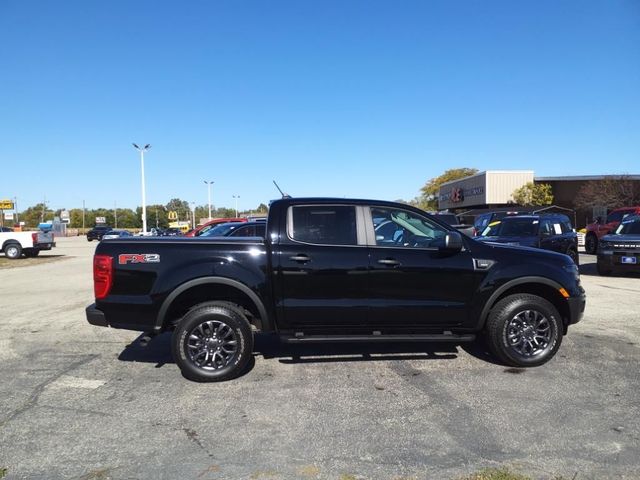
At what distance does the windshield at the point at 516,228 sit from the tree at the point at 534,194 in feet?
119

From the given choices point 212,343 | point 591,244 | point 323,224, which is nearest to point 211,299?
point 212,343

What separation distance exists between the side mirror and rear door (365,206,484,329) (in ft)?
0.36

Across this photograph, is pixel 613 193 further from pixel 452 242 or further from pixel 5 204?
pixel 5 204

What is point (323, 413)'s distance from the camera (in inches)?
171

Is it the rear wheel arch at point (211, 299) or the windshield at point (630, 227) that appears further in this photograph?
the windshield at point (630, 227)

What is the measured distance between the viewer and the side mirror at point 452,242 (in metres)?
5.16

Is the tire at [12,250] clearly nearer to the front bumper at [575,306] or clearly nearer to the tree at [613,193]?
the front bumper at [575,306]

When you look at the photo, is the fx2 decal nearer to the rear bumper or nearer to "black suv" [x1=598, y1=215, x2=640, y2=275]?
the rear bumper

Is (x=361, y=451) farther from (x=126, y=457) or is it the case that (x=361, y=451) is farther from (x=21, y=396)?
(x=21, y=396)

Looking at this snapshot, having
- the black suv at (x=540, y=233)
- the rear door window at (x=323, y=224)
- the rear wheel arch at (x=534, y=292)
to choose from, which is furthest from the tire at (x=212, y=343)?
the black suv at (x=540, y=233)

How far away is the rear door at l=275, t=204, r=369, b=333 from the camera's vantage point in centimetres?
515

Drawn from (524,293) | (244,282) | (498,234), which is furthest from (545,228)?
(244,282)

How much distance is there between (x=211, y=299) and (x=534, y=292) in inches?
143

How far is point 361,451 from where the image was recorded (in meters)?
3.64
